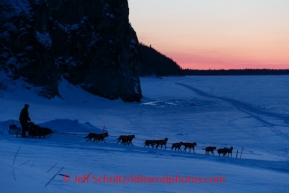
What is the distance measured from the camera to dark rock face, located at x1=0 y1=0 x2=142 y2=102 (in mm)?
30984

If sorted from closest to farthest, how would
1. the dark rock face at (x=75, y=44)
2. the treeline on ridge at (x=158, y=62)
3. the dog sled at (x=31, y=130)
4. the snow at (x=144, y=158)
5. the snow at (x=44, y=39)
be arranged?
the snow at (x=144, y=158) → the dog sled at (x=31, y=130) → the dark rock face at (x=75, y=44) → the snow at (x=44, y=39) → the treeline on ridge at (x=158, y=62)

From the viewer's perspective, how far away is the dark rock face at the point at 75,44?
30984mm

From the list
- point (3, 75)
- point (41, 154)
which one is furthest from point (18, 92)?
point (41, 154)

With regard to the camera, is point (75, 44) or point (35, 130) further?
point (75, 44)

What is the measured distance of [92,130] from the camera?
1672 centimetres

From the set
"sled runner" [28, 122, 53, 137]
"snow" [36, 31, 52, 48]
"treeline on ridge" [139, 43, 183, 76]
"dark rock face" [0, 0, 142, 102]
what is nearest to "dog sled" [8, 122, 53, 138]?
"sled runner" [28, 122, 53, 137]

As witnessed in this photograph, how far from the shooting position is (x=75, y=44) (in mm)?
38688

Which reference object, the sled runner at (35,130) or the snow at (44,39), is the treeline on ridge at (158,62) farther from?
the sled runner at (35,130)

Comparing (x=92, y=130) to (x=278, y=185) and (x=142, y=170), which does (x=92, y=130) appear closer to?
(x=142, y=170)

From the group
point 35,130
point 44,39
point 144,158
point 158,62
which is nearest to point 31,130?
point 35,130

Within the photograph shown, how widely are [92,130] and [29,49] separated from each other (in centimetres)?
1716

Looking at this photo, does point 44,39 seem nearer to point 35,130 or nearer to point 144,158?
point 35,130

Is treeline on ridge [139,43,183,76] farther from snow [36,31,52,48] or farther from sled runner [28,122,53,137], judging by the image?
sled runner [28,122,53,137]

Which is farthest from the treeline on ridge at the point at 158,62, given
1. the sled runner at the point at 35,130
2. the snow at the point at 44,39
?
the sled runner at the point at 35,130
